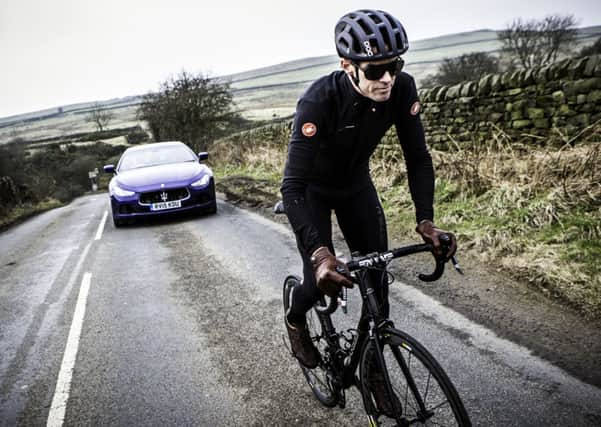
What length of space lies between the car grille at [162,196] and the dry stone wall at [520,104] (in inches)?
219

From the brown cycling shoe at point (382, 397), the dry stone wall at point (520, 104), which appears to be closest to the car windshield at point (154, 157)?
the dry stone wall at point (520, 104)

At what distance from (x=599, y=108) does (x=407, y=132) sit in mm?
5768

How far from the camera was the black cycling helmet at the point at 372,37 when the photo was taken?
6.99 ft

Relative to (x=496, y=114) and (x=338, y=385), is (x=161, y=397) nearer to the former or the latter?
(x=338, y=385)

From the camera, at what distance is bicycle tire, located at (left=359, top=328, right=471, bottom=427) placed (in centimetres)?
181

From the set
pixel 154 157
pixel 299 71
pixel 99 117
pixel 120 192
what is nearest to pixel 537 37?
pixel 154 157

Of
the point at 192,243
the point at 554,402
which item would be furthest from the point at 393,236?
the point at 554,402

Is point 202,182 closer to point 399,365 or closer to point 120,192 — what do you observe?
point 120,192

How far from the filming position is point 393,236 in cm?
676

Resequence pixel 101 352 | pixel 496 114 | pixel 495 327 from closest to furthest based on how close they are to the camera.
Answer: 1. pixel 495 327
2. pixel 101 352
3. pixel 496 114

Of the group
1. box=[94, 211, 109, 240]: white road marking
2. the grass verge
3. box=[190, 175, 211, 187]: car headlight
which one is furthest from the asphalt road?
box=[190, 175, 211, 187]: car headlight

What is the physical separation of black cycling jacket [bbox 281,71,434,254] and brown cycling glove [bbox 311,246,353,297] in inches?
6.8

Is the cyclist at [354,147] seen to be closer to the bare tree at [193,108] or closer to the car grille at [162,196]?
the car grille at [162,196]

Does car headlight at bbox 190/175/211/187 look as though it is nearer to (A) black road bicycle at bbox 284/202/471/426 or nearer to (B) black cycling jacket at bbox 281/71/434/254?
(B) black cycling jacket at bbox 281/71/434/254
